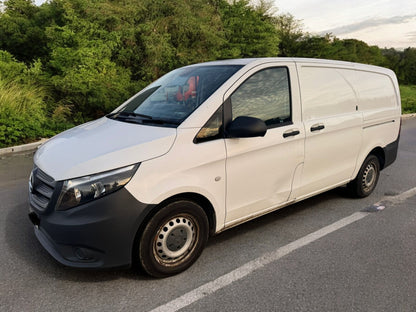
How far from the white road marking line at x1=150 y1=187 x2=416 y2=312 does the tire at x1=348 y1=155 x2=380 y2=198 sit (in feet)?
1.51

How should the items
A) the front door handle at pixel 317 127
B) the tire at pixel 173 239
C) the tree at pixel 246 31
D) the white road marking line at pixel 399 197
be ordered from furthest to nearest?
1. the tree at pixel 246 31
2. the white road marking line at pixel 399 197
3. the front door handle at pixel 317 127
4. the tire at pixel 173 239

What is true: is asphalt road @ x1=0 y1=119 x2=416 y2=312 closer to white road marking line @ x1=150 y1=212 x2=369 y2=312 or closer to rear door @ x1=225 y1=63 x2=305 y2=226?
white road marking line @ x1=150 y1=212 x2=369 y2=312

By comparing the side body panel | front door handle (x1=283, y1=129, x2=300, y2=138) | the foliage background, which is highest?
the foliage background

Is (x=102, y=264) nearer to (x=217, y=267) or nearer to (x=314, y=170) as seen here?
(x=217, y=267)

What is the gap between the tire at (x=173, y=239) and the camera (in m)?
2.69

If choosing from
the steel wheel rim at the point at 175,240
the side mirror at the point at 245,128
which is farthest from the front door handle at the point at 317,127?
the steel wheel rim at the point at 175,240

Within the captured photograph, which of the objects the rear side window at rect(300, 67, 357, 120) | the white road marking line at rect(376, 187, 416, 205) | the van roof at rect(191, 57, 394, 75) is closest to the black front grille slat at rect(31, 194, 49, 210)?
the van roof at rect(191, 57, 394, 75)

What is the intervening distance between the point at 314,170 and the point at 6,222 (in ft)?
11.5

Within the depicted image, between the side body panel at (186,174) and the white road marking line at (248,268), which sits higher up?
the side body panel at (186,174)

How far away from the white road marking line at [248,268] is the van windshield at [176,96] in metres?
1.34

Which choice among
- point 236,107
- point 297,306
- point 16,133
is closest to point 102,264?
point 297,306

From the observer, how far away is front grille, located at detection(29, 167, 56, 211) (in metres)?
2.62

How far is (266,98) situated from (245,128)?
2.06 feet

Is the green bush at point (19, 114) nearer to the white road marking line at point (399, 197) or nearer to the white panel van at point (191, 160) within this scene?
the white panel van at point (191, 160)
